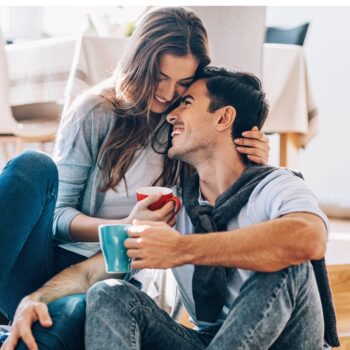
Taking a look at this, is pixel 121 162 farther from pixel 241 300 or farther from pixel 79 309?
pixel 241 300

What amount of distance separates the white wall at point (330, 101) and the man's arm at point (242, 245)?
2819 mm

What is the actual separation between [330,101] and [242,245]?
3.04 m

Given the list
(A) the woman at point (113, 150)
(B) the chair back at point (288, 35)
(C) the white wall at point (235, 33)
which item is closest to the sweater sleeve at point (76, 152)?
(A) the woman at point (113, 150)

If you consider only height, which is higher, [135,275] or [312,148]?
[135,275]

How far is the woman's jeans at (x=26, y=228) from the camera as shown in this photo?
1.48 meters

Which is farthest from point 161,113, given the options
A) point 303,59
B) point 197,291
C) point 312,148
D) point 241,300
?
point 312,148

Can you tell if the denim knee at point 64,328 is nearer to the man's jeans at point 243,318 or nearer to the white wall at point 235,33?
the man's jeans at point 243,318

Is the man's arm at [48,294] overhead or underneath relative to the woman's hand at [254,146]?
underneath

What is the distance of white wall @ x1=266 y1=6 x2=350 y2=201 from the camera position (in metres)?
4.12

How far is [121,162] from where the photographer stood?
1.64 m

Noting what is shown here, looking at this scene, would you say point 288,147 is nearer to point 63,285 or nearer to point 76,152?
point 76,152

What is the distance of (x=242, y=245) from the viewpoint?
4.27 ft

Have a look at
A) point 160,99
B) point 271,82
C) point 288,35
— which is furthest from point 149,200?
point 288,35

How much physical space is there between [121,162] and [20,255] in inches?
12.5
